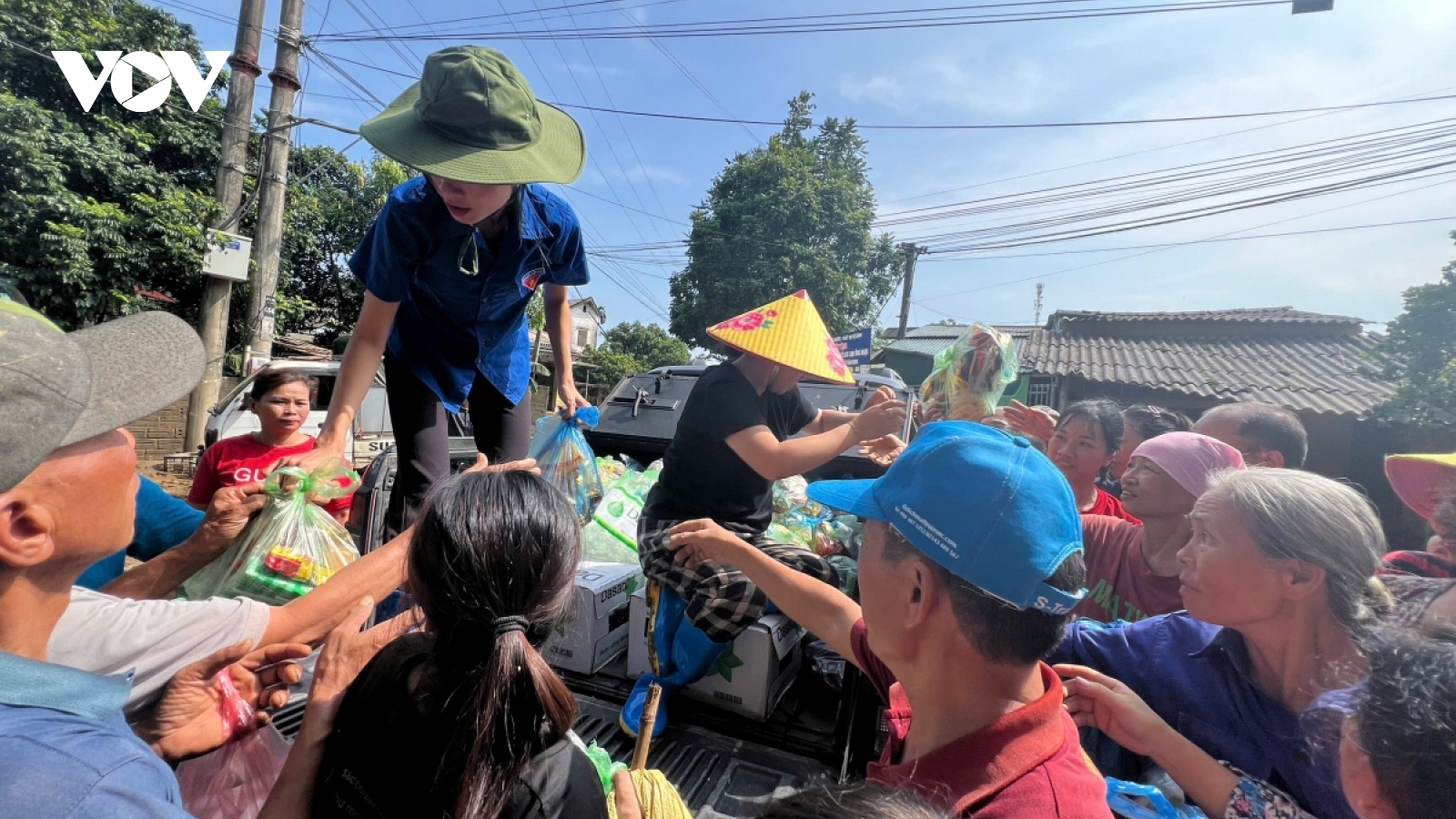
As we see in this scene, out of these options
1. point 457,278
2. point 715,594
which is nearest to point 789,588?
point 715,594

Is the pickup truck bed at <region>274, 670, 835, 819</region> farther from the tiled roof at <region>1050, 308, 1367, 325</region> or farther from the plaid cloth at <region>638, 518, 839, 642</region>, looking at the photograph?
the tiled roof at <region>1050, 308, 1367, 325</region>

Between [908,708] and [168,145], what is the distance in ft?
48.3

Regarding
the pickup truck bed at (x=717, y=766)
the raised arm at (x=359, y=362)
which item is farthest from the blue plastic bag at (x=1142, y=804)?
the raised arm at (x=359, y=362)

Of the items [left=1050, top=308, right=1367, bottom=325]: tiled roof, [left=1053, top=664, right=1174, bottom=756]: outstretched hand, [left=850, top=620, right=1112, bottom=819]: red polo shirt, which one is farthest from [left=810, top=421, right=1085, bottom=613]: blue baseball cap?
[left=1050, top=308, right=1367, bottom=325]: tiled roof

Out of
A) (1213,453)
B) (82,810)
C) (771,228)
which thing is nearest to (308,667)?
(82,810)

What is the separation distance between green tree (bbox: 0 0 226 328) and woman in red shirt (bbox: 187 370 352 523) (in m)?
8.51

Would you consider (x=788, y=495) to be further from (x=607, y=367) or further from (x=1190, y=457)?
(x=607, y=367)

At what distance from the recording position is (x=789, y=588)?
179cm

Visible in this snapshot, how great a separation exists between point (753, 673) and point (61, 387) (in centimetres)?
200

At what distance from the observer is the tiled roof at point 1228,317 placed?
1368 centimetres

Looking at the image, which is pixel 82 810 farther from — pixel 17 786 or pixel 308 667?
pixel 308 667

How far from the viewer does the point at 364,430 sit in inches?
285

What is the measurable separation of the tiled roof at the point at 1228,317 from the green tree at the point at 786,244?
4.69 metres

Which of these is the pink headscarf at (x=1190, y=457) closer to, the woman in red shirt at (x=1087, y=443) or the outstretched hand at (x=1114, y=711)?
the woman in red shirt at (x=1087, y=443)
